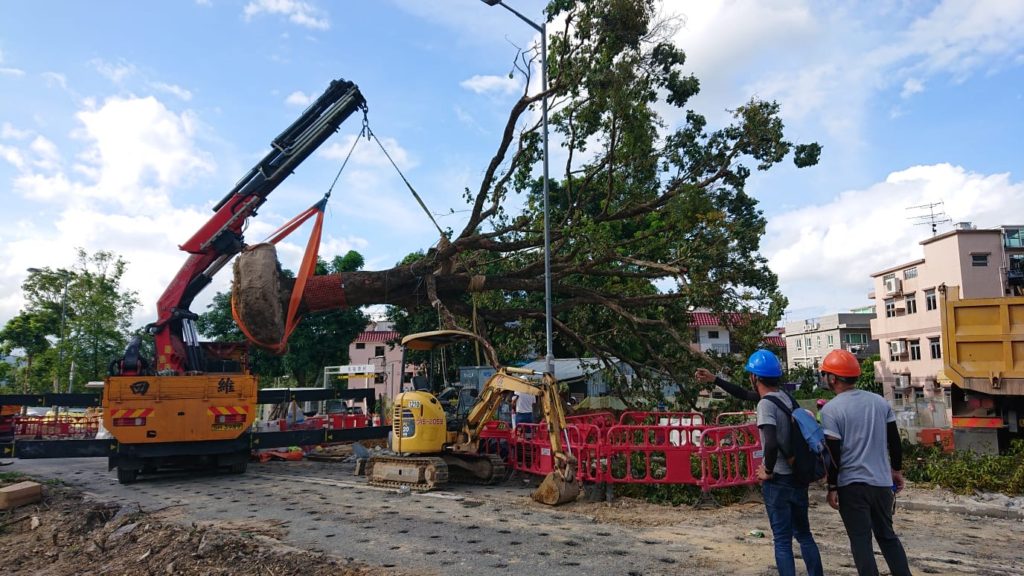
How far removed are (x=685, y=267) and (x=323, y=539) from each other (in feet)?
26.4

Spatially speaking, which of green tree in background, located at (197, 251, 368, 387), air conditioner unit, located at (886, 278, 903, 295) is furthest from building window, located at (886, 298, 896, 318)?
green tree in background, located at (197, 251, 368, 387)

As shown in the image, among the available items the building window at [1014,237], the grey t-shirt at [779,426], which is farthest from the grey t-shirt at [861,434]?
the building window at [1014,237]

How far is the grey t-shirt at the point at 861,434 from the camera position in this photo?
431 centimetres

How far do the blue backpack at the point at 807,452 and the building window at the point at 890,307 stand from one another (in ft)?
148

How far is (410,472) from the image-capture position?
10.5m

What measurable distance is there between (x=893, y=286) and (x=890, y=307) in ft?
5.74

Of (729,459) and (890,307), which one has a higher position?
(890,307)

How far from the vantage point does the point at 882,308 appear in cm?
4478

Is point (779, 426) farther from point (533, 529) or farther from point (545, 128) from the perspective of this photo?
point (545, 128)

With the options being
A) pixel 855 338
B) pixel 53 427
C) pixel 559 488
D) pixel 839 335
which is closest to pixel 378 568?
pixel 559 488

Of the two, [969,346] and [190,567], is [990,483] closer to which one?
[969,346]

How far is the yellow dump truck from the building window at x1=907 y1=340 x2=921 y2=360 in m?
34.9

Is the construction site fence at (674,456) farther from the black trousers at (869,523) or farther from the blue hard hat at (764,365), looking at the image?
the black trousers at (869,523)

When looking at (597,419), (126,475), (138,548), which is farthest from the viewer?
(126,475)
